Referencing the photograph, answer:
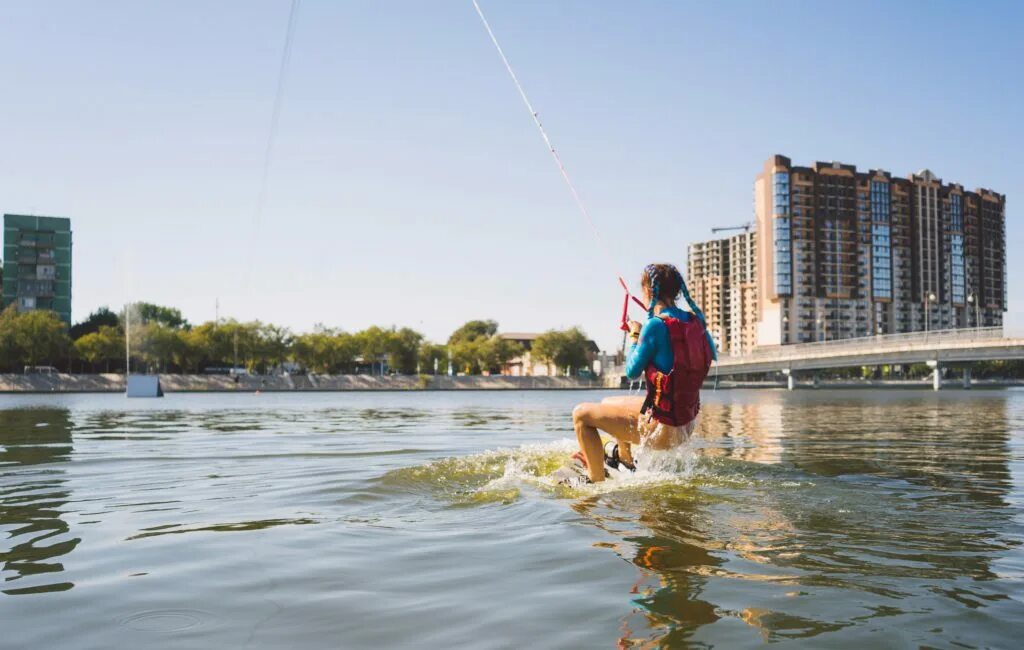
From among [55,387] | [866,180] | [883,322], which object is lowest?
[55,387]

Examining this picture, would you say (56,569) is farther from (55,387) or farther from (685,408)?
(55,387)

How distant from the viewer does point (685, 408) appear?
28.3ft

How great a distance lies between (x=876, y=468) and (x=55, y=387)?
117 m

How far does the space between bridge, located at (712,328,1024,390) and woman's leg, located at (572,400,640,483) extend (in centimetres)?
8937

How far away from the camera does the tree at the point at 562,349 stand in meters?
163

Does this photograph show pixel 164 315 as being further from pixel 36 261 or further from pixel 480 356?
pixel 480 356

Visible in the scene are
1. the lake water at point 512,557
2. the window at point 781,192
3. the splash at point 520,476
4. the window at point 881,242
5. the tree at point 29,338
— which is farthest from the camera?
the window at point 881,242

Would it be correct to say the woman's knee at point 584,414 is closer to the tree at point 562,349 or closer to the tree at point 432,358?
the tree at point 432,358

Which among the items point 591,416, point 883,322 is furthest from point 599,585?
point 883,322

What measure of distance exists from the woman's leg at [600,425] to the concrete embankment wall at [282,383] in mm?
110307

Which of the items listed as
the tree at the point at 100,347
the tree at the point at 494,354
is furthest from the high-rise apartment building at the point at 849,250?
the tree at the point at 100,347

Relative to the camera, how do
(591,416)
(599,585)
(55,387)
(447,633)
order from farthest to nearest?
(55,387)
(591,416)
(599,585)
(447,633)

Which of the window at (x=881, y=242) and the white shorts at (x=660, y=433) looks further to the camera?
the window at (x=881, y=242)

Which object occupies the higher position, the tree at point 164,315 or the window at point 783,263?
the window at point 783,263
